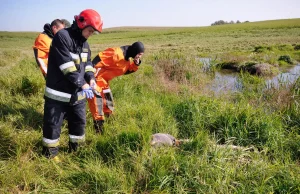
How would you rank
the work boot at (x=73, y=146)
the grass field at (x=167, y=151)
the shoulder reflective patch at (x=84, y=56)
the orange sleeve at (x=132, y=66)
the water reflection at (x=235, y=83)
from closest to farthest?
the grass field at (x=167, y=151)
the shoulder reflective patch at (x=84, y=56)
the work boot at (x=73, y=146)
the orange sleeve at (x=132, y=66)
the water reflection at (x=235, y=83)

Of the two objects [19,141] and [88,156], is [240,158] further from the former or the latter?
[19,141]

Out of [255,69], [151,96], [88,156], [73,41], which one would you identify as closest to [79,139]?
[88,156]

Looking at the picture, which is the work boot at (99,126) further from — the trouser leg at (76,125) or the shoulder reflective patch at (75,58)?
the shoulder reflective patch at (75,58)

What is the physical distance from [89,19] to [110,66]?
1391mm

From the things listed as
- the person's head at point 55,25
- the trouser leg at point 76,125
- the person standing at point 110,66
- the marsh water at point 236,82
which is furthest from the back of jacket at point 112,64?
the marsh water at point 236,82

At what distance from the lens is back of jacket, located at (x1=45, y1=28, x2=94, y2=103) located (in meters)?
2.52

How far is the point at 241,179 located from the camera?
8.02ft

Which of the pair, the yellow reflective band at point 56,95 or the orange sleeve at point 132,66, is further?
the orange sleeve at point 132,66

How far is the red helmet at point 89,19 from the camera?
8.37 ft

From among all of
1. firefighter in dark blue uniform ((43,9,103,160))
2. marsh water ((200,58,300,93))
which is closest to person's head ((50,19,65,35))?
firefighter in dark blue uniform ((43,9,103,160))

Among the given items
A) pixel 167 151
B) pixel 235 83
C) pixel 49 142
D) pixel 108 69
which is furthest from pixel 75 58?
pixel 235 83

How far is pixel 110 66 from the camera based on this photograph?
3.89 m

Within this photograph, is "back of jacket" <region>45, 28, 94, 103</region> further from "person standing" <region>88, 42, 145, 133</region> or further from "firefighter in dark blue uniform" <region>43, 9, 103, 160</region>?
"person standing" <region>88, 42, 145, 133</region>

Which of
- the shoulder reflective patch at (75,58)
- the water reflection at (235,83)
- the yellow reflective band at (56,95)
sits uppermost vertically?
the shoulder reflective patch at (75,58)
